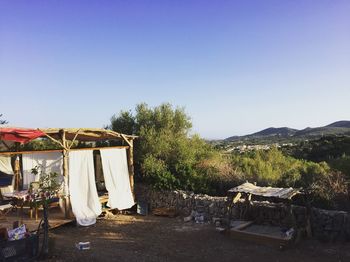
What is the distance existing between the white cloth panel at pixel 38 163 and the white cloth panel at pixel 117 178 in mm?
1685

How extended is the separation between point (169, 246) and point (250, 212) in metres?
3.17

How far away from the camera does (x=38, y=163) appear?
1294 cm

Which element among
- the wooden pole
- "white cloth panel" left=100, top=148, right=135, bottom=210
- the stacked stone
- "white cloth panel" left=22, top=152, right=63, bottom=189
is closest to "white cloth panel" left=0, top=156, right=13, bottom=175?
"white cloth panel" left=22, top=152, right=63, bottom=189

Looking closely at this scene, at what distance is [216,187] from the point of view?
13211mm

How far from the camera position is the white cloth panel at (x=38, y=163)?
501 inches

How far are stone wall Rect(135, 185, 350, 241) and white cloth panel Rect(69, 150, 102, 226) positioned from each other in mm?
2431

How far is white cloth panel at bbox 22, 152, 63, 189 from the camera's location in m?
12.7

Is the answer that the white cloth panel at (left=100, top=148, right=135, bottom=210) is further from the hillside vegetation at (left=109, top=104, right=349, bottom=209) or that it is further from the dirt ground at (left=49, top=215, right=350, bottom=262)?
the dirt ground at (left=49, top=215, right=350, bottom=262)

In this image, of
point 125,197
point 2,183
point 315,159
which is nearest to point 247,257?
point 125,197

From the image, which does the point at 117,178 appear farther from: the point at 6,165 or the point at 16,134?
the point at 16,134

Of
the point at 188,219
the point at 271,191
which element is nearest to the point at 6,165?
the point at 188,219

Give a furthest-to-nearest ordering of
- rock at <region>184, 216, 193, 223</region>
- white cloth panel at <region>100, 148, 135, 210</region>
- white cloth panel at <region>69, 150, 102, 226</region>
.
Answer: white cloth panel at <region>100, 148, 135, 210</region>
rock at <region>184, 216, 193, 223</region>
white cloth panel at <region>69, 150, 102, 226</region>

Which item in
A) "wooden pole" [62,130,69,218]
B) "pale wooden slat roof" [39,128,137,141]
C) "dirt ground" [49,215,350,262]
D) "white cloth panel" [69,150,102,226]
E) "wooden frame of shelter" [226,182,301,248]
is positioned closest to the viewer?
"dirt ground" [49,215,350,262]

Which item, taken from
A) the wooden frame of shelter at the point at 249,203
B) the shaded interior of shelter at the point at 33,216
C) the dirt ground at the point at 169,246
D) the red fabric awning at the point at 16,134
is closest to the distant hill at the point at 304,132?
the wooden frame of shelter at the point at 249,203
